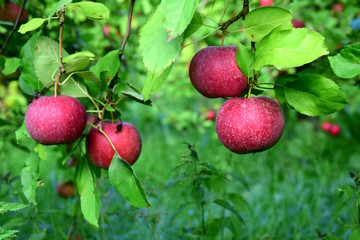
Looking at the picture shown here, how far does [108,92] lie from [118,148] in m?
0.13

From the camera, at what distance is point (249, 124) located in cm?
99

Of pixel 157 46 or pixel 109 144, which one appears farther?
pixel 109 144

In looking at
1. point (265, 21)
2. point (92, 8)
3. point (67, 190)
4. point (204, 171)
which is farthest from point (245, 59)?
point (67, 190)

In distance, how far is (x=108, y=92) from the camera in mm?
1176

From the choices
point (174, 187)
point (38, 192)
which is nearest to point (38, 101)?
point (174, 187)

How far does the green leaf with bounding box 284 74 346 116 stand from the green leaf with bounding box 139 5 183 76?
10.1 inches

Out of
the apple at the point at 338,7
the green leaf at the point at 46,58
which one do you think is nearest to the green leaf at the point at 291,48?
the green leaf at the point at 46,58

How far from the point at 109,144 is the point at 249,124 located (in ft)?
1.14

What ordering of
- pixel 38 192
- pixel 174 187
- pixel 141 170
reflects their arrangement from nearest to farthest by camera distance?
pixel 174 187
pixel 38 192
pixel 141 170

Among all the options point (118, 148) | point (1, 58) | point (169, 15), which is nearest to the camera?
point (169, 15)

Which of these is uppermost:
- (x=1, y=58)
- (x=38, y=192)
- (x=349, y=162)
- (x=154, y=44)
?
(x=154, y=44)

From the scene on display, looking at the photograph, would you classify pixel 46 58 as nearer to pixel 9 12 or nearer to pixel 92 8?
pixel 92 8

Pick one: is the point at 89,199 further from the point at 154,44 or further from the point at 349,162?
the point at 349,162

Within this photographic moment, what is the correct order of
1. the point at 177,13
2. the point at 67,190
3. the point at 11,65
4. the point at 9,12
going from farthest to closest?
the point at 67,190
the point at 9,12
the point at 11,65
the point at 177,13
